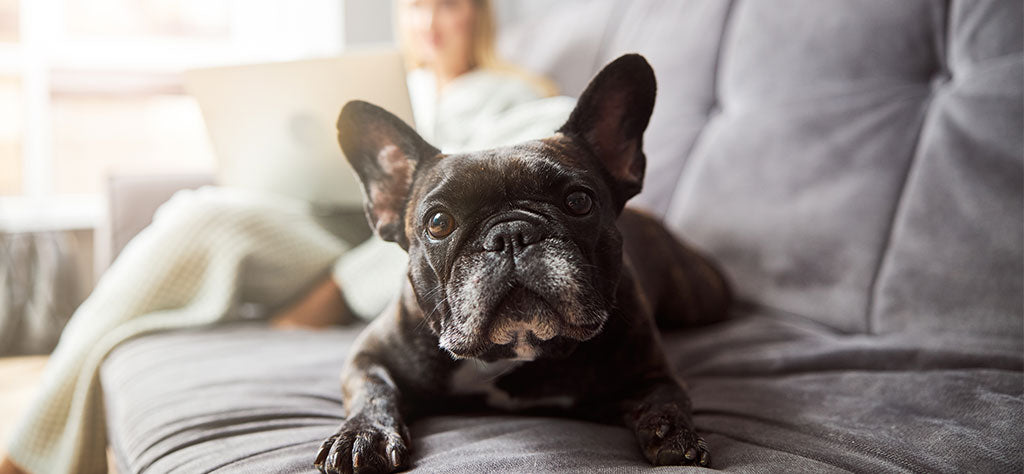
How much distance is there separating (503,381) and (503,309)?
29 cm

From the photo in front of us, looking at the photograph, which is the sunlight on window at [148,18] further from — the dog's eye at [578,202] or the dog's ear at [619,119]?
the dog's eye at [578,202]

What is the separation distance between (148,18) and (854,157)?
4317mm

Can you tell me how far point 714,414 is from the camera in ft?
3.81

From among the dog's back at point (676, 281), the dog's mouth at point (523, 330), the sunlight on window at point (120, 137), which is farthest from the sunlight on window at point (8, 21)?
the dog's mouth at point (523, 330)

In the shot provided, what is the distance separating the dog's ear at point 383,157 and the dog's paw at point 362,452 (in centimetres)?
35

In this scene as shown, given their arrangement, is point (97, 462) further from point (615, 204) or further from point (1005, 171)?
point (1005, 171)

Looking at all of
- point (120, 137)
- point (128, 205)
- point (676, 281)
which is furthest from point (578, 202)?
point (120, 137)

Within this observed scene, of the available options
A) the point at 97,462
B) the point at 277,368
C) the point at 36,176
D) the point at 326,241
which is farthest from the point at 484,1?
the point at 36,176

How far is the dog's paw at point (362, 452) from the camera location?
3.11 feet

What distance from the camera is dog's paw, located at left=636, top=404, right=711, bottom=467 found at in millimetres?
958

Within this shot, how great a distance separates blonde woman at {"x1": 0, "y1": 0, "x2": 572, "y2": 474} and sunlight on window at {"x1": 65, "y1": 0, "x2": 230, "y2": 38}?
2.94 metres

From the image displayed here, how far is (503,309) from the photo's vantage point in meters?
0.97

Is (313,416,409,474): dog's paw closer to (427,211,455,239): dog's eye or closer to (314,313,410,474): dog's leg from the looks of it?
(314,313,410,474): dog's leg

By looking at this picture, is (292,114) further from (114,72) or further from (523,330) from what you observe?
(114,72)
